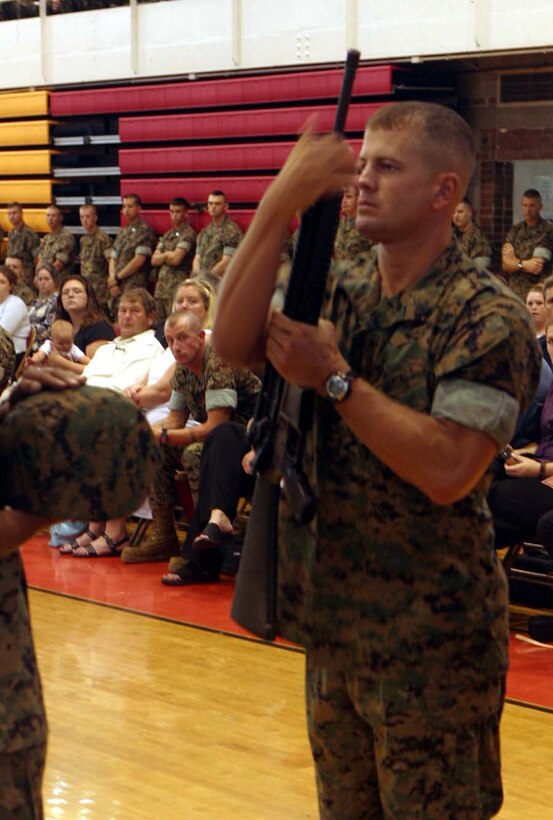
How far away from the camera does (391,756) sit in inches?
78.7

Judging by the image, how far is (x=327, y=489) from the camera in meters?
2.06

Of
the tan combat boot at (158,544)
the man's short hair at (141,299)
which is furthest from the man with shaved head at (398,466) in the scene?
the man's short hair at (141,299)

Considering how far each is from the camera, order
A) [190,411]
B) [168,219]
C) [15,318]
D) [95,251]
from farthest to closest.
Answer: [95,251] → [168,219] → [15,318] → [190,411]

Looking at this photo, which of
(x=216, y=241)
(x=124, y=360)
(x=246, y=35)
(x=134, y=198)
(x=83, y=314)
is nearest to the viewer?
(x=124, y=360)

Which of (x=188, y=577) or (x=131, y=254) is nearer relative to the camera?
(x=188, y=577)

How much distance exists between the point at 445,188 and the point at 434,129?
9 cm

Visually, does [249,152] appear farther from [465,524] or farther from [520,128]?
[465,524]

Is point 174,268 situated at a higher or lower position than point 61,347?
lower

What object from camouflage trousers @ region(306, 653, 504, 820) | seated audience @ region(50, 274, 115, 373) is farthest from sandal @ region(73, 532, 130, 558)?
camouflage trousers @ region(306, 653, 504, 820)

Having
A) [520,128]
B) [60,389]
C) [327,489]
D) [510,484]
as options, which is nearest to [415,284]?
[327,489]

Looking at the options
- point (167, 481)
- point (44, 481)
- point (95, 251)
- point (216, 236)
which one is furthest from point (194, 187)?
point (44, 481)

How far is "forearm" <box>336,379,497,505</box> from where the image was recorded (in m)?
1.89

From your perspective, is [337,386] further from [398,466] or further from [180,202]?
[180,202]

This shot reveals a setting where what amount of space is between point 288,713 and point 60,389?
255 centimetres
